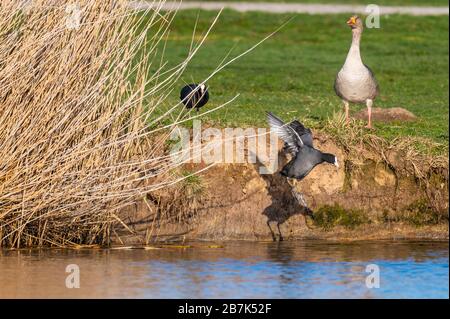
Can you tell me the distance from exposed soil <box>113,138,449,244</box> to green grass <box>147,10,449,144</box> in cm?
91

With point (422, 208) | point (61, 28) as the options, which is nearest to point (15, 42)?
point (61, 28)

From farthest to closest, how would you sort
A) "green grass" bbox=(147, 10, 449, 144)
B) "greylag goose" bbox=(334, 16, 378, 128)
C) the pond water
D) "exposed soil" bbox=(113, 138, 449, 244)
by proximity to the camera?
1. "green grass" bbox=(147, 10, 449, 144)
2. "greylag goose" bbox=(334, 16, 378, 128)
3. "exposed soil" bbox=(113, 138, 449, 244)
4. the pond water

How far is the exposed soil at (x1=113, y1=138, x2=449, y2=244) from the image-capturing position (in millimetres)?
13180

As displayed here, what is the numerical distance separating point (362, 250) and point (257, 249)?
108 cm

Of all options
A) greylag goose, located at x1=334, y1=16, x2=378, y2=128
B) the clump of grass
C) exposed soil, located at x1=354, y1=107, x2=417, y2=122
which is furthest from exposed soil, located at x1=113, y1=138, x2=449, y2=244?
exposed soil, located at x1=354, y1=107, x2=417, y2=122

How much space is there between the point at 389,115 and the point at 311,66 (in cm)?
712

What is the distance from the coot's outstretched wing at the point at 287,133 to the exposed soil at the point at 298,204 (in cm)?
94

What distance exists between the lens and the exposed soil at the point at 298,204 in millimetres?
13180

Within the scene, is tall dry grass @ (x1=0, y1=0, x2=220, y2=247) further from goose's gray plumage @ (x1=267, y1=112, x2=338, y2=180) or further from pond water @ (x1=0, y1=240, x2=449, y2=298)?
goose's gray plumage @ (x1=267, y1=112, x2=338, y2=180)

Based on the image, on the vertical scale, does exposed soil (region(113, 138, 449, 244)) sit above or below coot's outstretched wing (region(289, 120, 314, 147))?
below

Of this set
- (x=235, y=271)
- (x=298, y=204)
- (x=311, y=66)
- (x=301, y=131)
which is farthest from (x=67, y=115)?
(x=311, y=66)

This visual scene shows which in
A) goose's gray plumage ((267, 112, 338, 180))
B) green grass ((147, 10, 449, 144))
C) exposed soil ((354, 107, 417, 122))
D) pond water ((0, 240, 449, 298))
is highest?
green grass ((147, 10, 449, 144))

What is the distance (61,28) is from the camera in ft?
37.1

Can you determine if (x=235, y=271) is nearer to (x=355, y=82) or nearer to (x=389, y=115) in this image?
(x=355, y=82)
